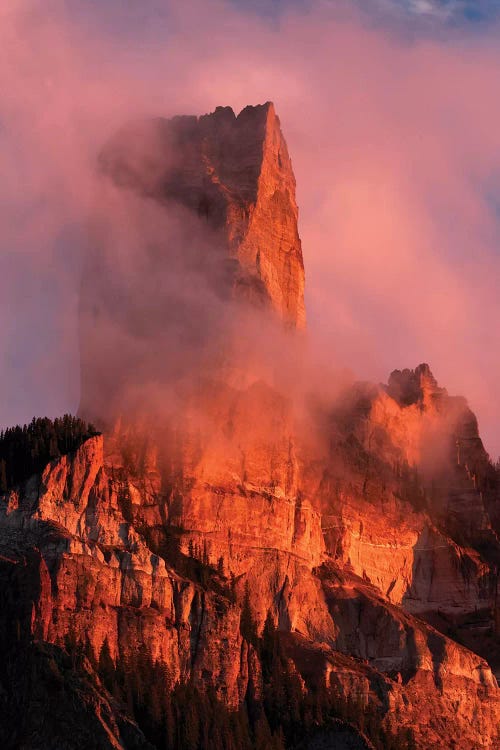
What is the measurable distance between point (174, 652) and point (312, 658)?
18.3 m

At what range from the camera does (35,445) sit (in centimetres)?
19238

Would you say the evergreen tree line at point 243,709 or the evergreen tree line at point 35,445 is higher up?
the evergreen tree line at point 35,445

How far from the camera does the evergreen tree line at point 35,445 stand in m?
189

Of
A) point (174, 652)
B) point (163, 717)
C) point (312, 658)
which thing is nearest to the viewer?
point (163, 717)

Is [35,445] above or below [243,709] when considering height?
above

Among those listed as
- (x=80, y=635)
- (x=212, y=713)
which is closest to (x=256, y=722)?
(x=212, y=713)

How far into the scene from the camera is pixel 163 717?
6791 inches

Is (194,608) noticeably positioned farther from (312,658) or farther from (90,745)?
(90,745)

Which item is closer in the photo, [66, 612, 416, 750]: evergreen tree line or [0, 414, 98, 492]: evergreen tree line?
[66, 612, 416, 750]: evergreen tree line

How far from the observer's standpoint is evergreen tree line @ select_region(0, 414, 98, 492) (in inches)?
7436

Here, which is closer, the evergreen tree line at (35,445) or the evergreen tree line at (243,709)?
the evergreen tree line at (243,709)

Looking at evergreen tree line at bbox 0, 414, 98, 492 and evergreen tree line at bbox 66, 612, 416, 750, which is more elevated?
evergreen tree line at bbox 0, 414, 98, 492

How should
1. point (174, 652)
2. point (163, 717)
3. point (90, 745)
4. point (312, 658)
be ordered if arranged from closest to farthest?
1. point (90, 745)
2. point (163, 717)
3. point (174, 652)
4. point (312, 658)

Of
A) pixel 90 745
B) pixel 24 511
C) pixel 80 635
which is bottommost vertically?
pixel 90 745
